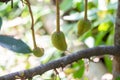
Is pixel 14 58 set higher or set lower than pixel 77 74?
lower

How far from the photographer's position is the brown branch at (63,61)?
645 mm

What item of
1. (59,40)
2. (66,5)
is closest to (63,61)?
(59,40)

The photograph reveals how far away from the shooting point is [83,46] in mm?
1804

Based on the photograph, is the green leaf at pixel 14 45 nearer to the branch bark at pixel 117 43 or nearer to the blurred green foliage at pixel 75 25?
the branch bark at pixel 117 43

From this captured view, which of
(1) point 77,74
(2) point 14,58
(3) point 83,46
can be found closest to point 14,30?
(2) point 14,58

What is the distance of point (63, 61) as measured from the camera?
26.9 inches

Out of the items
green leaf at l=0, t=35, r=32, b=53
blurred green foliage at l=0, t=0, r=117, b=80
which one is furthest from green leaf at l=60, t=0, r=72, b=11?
green leaf at l=0, t=35, r=32, b=53

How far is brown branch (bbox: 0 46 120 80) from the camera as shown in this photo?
645 millimetres

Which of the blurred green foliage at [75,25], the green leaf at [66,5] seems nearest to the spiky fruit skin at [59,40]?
the blurred green foliage at [75,25]

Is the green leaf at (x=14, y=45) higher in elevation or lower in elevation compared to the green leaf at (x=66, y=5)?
higher

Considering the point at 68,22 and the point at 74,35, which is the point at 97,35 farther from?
the point at 68,22

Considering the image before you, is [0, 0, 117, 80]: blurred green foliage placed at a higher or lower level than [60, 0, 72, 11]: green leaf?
lower

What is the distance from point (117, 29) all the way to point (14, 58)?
3.76 feet

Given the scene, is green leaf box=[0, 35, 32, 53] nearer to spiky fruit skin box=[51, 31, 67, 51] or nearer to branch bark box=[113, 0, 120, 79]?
spiky fruit skin box=[51, 31, 67, 51]
